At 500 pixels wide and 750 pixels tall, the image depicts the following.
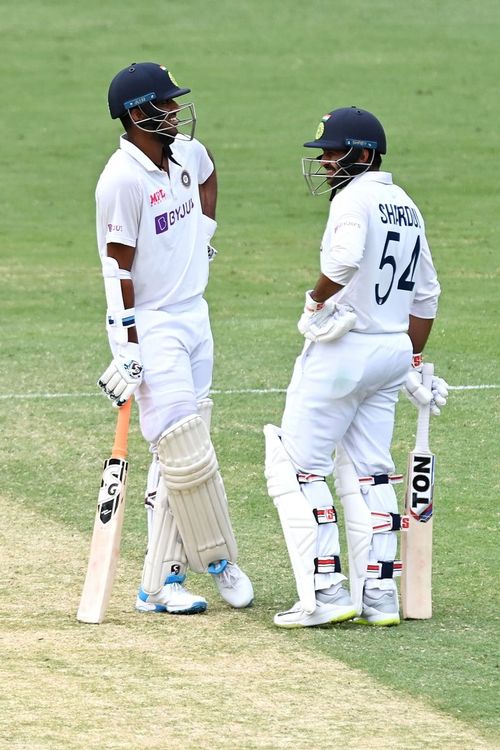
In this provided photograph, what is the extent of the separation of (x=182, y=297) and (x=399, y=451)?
2727 mm

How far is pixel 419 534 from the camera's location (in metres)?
6.13

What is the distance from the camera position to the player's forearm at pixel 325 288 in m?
5.75

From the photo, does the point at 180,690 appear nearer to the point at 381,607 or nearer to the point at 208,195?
the point at 381,607

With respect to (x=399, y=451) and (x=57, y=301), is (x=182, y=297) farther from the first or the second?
→ (x=57, y=301)

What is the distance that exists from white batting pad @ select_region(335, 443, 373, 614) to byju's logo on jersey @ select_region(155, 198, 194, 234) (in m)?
1.11

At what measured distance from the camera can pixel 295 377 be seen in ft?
19.8

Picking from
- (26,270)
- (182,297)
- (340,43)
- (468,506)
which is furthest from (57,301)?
(340,43)

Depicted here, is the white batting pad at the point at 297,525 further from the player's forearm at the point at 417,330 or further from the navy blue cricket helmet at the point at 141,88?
the navy blue cricket helmet at the point at 141,88

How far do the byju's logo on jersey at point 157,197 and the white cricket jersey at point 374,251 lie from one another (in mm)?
664

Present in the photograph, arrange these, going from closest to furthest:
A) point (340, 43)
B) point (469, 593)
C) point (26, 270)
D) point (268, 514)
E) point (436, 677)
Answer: point (436, 677) → point (469, 593) → point (268, 514) → point (26, 270) → point (340, 43)

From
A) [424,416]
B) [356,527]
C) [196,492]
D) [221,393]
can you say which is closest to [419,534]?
[356,527]

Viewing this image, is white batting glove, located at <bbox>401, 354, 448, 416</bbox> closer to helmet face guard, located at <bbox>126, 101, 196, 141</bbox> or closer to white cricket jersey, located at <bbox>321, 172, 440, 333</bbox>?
white cricket jersey, located at <bbox>321, 172, 440, 333</bbox>

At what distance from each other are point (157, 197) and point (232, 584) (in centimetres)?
152

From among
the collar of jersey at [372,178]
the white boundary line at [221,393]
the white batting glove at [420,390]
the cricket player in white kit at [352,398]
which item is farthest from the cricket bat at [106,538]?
the white boundary line at [221,393]
